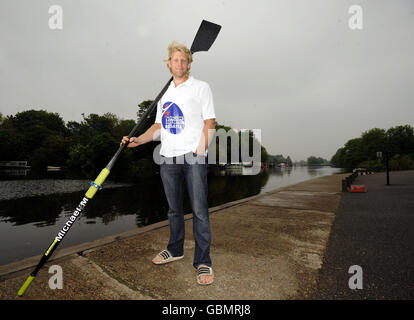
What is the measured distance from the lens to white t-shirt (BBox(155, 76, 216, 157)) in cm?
244

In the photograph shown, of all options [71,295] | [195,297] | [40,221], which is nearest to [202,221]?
[195,297]

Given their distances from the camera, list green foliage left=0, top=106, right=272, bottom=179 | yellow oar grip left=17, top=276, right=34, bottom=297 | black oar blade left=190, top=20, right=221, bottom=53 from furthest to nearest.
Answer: green foliage left=0, top=106, right=272, bottom=179 → black oar blade left=190, top=20, right=221, bottom=53 → yellow oar grip left=17, top=276, right=34, bottom=297

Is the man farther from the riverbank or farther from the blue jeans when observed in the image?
the riverbank

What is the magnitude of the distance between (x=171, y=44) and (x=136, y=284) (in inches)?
103

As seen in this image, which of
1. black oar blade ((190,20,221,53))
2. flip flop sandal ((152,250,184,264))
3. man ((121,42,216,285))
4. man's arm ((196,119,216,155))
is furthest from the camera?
black oar blade ((190,20,221,53))

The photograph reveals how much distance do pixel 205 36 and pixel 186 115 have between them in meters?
1.34

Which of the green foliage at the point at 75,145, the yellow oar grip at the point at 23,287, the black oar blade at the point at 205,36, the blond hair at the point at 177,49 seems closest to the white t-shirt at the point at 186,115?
the blond hair at the point at 177,49

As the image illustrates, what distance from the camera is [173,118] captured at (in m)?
2.50

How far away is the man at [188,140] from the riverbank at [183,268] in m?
0.25

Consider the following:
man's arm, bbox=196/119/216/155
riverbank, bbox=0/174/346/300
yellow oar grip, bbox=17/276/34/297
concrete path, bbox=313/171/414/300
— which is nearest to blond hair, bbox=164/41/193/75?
man's arm, bbox=196/119/216/155

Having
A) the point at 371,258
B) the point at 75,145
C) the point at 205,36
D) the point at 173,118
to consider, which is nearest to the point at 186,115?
the point at 173,118

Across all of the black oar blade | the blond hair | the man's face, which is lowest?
the man's face

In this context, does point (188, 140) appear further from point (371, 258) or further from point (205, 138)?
point (371, 258)
